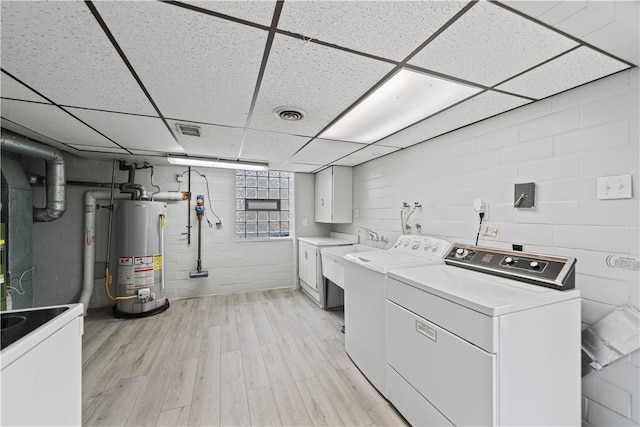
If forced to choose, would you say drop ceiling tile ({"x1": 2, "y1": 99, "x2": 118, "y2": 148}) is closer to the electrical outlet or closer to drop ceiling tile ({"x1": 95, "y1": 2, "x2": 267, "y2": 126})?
drop ceiling tile ({"x1": 95, "y1": 2, "x2": 267, "y2": 126})

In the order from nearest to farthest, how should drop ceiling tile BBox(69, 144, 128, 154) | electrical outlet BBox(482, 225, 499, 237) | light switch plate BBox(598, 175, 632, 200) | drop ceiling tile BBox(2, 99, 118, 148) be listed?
light switch plate BBox(598, 175, 632, 200) → drop ceiling tile BBox(2, 99, 118, 148) → electrical outlet BBox(482, 225, 499, 237) → drop ceiling tile BBox(69, 144, 128, 154)

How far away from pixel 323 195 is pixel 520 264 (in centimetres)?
298

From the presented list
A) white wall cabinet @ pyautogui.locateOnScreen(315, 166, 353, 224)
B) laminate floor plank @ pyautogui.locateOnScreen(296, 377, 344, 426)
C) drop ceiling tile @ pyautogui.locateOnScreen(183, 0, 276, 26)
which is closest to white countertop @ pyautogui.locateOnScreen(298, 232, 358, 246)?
white wall cabinet @ pyautogui.locateOnScreen(315, 166, 353, 224)

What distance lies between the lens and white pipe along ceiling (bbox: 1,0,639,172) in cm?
92

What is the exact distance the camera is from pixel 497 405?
108 centimetres

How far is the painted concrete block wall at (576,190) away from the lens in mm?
1271

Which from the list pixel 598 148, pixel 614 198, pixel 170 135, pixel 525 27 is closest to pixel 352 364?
pixel 614 198

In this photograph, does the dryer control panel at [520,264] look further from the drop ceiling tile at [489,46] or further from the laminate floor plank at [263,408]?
the laminate floor plank at [263,408]

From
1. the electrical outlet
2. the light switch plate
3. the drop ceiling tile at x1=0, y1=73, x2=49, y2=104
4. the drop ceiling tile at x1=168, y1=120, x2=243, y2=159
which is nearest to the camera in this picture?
the light switch plate

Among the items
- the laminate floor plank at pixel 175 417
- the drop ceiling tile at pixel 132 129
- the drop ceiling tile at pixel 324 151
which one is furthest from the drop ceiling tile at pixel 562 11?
the laminate floor plank at pixel 175 417

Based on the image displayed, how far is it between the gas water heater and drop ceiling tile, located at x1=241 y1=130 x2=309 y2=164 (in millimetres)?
1581

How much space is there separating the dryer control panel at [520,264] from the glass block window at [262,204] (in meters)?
3.17

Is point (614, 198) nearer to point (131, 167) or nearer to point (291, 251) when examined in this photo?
point (291, 251)

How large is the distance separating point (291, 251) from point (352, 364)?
98.2 inches
